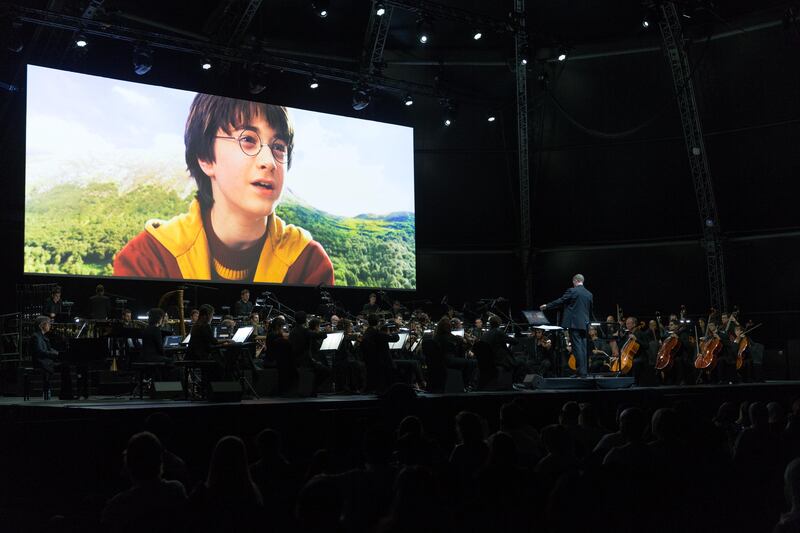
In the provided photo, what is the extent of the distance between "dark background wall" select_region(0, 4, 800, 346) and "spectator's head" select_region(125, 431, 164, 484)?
12911mm

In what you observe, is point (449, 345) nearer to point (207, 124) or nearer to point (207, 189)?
point (207, 189)

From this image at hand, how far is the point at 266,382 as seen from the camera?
11.5m

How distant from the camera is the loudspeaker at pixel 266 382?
11.4m

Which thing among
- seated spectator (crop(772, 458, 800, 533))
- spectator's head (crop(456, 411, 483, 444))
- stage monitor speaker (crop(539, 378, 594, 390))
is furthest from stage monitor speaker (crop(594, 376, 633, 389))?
seated spectator (crop(772, 458, 800, 533))

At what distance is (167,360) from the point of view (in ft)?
33.6

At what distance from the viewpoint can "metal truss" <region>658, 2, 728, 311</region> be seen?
18.1 metres

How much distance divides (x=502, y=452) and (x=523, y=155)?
15411 millimetres

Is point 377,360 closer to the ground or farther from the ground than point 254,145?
closer to the ground

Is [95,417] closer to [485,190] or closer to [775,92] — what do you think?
[485,190]

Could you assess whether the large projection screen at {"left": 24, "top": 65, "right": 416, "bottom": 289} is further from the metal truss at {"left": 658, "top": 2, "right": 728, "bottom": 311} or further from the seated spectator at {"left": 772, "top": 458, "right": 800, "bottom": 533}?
the seated spectator at {"left": 772, "top": 458, "right": 800, "bottom": 533}

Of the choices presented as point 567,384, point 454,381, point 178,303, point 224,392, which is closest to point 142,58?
point 178,303

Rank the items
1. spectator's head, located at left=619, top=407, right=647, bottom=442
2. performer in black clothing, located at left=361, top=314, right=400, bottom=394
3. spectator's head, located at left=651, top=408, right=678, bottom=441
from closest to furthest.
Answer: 1. spectator's head, located at left=619, top=407, right=647, bottom=442
2. spectator's head, located at left=651, top=408, right=678, bottom=441
3. performer in black clothing, located at left=361, top=314, right=400, bottom=394

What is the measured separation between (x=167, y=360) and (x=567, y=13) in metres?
13.1

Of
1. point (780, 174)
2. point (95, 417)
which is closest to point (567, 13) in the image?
point (780, 174)
